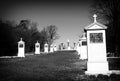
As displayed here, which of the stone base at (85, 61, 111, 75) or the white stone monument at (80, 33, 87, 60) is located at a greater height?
the white stone monument at (80, 33, 87, 60)

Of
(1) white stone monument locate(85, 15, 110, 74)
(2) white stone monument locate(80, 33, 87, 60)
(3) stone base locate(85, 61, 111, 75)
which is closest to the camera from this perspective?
(3) stone base locate(85, 61, 111, 75)

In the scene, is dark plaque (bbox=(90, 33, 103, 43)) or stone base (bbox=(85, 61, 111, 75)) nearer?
stone base (bbox=(85, 61, 111, 75))

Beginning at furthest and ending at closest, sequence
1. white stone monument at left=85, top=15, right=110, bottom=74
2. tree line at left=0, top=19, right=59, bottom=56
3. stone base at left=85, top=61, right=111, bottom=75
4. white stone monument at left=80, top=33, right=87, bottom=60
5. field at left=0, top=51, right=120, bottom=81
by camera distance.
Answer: tree line at left=0, top=19, right=59, bottom=56 < white stone monument at left=80, top=33, right=87, bottom=60 < white stone monument at left=85, top=15, right=110, bottom=74 < stone base at left=85, top=61, right=111, bottom=75 < field at left=0, top=51, right=120, bottom=81

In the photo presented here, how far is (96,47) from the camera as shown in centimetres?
1001

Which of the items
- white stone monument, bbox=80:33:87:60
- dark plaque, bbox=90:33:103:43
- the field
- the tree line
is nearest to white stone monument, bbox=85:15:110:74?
dark plaque, bbox=90:33:103:43

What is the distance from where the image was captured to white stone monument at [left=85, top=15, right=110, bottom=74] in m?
9.88

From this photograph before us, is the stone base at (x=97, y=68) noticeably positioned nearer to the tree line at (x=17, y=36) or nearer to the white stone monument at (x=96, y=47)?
the white stone monument at (x=96, y=47)

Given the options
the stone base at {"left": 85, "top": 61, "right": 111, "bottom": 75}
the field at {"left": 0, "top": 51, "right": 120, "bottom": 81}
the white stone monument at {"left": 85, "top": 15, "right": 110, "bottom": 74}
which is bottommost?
the field at {"left": 0, "top": 51, "right": 120, "bottom": 81}

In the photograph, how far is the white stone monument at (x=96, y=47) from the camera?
9883mm

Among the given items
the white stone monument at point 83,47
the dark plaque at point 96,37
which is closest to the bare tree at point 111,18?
the white stone monument at point 83,47

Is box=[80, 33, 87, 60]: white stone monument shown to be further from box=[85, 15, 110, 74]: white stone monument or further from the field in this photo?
box=[85, 15, 110, 74]: white stone monument

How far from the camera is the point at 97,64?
991 cm

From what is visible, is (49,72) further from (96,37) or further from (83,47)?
(83,47)

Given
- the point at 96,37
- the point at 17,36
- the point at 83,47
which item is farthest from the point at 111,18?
the point at 17,36
